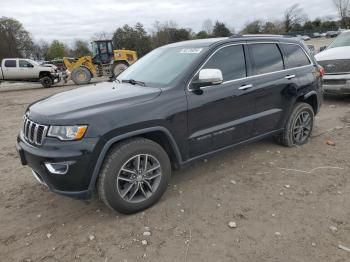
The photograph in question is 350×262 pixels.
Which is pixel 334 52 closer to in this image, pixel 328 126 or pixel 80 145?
pixel 328 126

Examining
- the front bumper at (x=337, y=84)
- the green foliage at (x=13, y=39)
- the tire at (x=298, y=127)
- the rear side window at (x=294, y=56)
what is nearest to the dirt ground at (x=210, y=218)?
the tire at (x=298, y=127)

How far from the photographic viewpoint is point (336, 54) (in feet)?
28.5

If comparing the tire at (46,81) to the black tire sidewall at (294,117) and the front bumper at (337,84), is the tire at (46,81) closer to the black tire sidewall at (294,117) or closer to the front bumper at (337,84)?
the front bumper at (337,84)

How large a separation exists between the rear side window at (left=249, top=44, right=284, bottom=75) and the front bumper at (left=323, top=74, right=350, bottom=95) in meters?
3.94

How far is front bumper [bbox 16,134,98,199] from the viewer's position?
322 centimetres

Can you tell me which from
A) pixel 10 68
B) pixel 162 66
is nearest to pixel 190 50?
pixel 162 66

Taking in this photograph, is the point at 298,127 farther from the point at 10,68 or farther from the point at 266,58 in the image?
the point at 10,68

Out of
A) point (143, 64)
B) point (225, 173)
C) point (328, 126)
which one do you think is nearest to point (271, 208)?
point (225, 173)

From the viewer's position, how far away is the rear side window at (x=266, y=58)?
4.76 m

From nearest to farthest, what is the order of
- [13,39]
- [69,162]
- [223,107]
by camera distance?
[69,162] → [223,107] → [13,39]

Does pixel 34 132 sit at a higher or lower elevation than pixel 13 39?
lower

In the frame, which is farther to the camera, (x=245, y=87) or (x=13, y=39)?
(x=13, y=39)

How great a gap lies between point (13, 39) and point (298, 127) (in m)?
63.4

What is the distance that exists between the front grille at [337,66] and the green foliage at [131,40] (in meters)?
46.2
